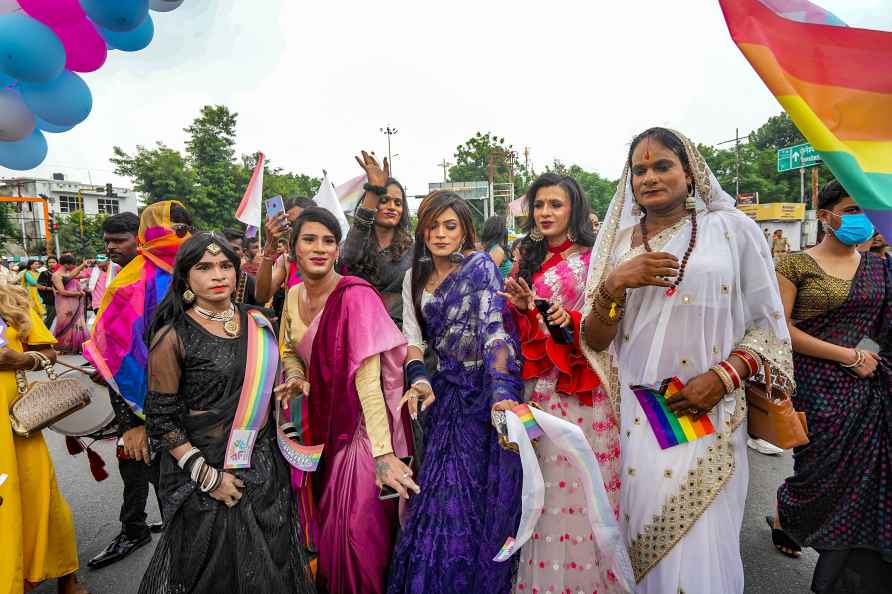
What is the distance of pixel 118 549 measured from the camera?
10.5ft

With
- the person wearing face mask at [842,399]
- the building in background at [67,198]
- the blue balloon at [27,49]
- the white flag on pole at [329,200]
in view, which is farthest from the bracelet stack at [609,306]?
the building in background at [67,198]

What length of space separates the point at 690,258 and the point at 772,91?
615mm

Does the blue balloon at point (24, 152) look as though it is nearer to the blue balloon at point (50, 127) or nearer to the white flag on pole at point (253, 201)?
the blue balloon at point (50, 127)

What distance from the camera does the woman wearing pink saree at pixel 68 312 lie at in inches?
379

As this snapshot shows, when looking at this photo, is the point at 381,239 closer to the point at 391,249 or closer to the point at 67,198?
the point at 391,249

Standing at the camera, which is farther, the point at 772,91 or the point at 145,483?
the point at 145,483

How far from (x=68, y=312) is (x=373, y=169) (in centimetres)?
930

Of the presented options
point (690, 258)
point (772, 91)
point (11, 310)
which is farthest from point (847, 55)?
point (11, 310)

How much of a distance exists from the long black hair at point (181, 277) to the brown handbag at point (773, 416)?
87.2 inches

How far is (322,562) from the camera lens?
2338mm

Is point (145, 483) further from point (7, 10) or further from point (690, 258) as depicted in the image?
point (690, 258)

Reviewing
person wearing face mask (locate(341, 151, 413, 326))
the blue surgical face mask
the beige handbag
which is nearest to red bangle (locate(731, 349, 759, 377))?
the blue surgical face mask

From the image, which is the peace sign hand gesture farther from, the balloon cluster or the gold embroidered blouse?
the gold embroidered blouse

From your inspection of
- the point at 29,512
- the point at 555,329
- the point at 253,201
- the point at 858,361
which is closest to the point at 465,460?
the point at 555,329
